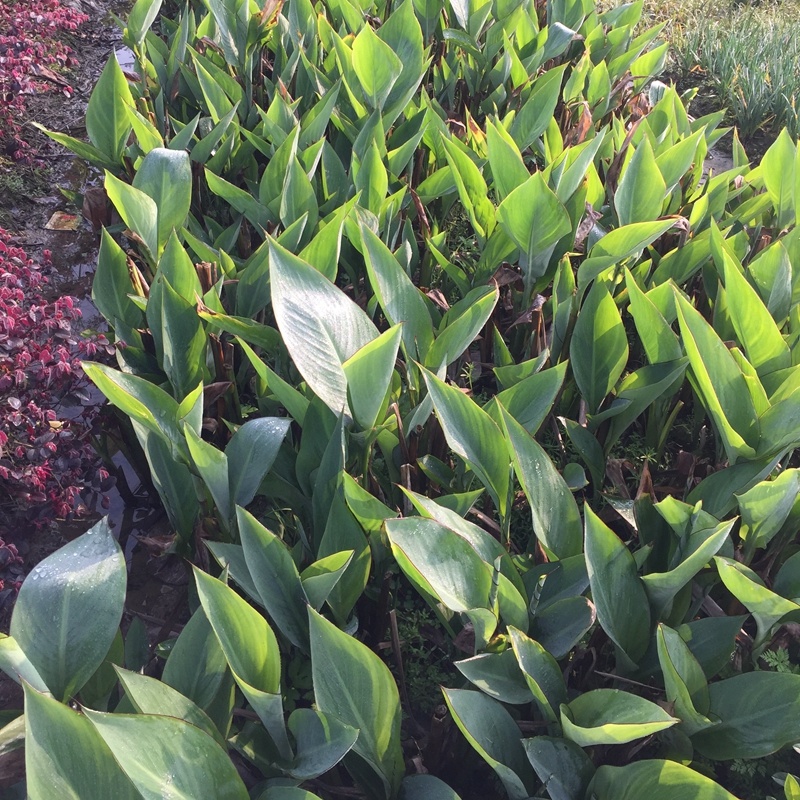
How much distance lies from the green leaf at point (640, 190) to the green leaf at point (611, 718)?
39.5 inches

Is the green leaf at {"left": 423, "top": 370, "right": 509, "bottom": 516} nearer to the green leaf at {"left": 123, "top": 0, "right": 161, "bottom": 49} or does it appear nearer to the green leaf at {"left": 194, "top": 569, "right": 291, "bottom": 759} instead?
the green leaf at {"left": 194, "top": 569, "right": 291, "bottom": 759}

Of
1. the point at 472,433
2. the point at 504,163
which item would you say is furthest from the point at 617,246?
the point at 472,433

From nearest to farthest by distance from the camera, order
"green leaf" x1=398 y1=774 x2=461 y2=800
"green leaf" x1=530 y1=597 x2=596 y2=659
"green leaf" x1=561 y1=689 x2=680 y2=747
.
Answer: "green leaf" x1=561 y1=689 x2=680 y2=747
"green leaf" x1=398 y1=774 x2=461 y2=800
"green leaf" x1=530 y1=597 x2=596 y2=659

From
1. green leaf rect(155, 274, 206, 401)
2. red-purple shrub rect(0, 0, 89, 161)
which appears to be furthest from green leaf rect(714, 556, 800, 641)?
red-purple shrub rect(0, 0, 89, 161)

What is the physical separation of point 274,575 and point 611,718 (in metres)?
0.47

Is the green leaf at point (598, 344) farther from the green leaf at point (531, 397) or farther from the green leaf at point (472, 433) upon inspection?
the green leaf at point (472, 433)

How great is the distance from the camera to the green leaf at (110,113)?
5.84 feet

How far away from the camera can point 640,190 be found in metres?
1.59

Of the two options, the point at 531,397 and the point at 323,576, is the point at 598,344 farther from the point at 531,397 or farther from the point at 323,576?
the point at 323,576

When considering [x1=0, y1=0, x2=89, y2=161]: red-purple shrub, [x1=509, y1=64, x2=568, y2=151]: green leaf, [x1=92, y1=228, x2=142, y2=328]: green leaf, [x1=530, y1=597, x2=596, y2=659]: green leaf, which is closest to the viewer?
[x1=530, y1=597, x2=596, y2=659]: green leaf

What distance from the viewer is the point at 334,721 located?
904mm

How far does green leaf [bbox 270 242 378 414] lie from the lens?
3.87ft

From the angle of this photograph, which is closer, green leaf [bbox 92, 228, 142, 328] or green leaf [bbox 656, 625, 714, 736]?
green leaf [bbox 656, 625, 714, 736]

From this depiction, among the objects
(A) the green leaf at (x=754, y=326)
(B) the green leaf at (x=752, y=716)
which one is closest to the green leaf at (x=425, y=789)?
(B) the green leaf at (x=752, y=716)
